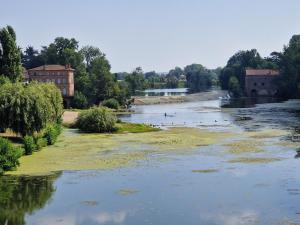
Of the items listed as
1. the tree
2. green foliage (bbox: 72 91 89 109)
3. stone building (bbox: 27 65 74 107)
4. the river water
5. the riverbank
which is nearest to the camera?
the river water

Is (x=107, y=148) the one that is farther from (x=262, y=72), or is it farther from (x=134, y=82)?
(x=262, y=72)

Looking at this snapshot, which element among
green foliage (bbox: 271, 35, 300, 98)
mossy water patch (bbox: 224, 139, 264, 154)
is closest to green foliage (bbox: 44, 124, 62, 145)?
mossy water patch (bbox: 224, 139, 264, 154)

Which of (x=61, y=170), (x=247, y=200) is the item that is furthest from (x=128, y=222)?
(x=61, y=170)

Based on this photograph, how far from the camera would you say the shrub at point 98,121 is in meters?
71.4

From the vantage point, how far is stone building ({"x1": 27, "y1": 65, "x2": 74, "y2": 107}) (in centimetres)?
13062

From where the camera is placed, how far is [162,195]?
3388 cm

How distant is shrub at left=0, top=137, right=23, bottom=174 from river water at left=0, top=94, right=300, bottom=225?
190 centimetres

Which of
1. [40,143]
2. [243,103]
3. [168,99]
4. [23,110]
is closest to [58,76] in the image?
[168,99]

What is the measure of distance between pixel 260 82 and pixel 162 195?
14781cm

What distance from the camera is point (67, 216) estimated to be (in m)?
29.9

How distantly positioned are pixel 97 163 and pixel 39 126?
1171 centimetres

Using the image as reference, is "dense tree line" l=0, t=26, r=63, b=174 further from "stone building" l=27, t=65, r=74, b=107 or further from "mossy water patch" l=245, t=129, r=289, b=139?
"stone building" l=27, t=65, r=74, b=107

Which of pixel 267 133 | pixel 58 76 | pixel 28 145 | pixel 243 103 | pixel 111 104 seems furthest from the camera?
pixel 243 103

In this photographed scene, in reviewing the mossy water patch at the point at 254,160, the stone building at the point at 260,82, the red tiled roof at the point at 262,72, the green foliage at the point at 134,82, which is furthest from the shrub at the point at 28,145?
the red tiled roof at the point at 262,72
